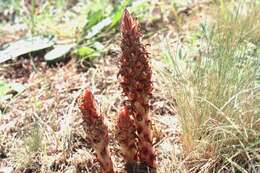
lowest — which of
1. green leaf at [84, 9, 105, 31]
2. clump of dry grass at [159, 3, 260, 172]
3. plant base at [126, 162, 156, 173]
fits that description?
plant base at [126, 162, 156, 173]

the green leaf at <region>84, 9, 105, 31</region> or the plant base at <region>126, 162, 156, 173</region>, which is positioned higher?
the green leaf at <region>84, 9, 105, 31</region>

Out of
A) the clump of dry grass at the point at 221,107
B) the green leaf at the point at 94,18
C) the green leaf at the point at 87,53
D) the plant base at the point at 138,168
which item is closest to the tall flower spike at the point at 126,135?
the plant base at the point at 138,168

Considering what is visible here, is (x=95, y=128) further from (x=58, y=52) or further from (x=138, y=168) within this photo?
(x=58, y=52)

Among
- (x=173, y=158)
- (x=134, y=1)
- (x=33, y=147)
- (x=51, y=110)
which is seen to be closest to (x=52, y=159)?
(x=33, y=147)

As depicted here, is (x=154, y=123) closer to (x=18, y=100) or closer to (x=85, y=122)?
(x=85, y=122)

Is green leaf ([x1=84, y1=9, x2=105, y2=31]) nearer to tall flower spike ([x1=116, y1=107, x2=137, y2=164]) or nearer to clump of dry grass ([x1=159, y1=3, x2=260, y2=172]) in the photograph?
clump of dry grass ([x1=159, y1=3, x2=260, y2=172])

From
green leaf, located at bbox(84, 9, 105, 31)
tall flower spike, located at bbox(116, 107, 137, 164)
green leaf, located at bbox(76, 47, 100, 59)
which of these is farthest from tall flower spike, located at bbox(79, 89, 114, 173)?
green leaf, located at bbox(84, 9, 105, 31)

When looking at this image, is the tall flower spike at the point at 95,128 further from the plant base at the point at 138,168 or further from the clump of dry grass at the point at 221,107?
the clump of dry grass at the point at 221,107
